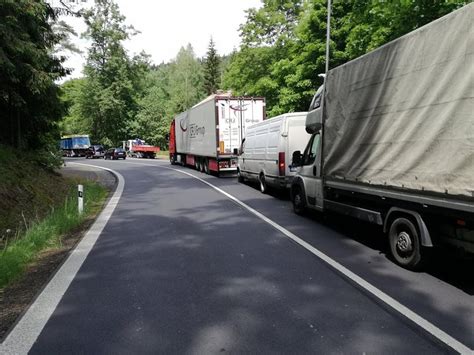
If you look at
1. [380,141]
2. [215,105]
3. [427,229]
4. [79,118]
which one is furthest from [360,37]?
[79,118]

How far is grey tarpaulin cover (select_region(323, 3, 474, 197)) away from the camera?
4.80 m

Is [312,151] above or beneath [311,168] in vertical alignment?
above

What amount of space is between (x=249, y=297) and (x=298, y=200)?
573 centimetres

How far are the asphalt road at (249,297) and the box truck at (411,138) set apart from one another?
0.65 metres

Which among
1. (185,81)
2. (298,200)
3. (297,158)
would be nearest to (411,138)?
(297,158)

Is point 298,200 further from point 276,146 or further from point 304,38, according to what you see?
point 304,38

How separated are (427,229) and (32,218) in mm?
9312

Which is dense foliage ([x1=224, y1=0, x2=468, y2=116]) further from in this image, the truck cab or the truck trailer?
the truck trailer

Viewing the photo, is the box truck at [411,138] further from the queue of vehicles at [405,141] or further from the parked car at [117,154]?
the parked car at [117,154]

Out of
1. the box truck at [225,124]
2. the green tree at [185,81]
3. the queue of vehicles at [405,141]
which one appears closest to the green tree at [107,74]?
the green tree at [185,81]

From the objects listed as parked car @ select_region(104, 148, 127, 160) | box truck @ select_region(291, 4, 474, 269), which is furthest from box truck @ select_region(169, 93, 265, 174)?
parked car @ select_region(104, 148, 127, 160)

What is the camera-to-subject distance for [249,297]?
4898mm

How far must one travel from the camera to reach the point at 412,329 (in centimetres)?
396

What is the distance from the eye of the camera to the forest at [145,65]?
1342 centimetres
